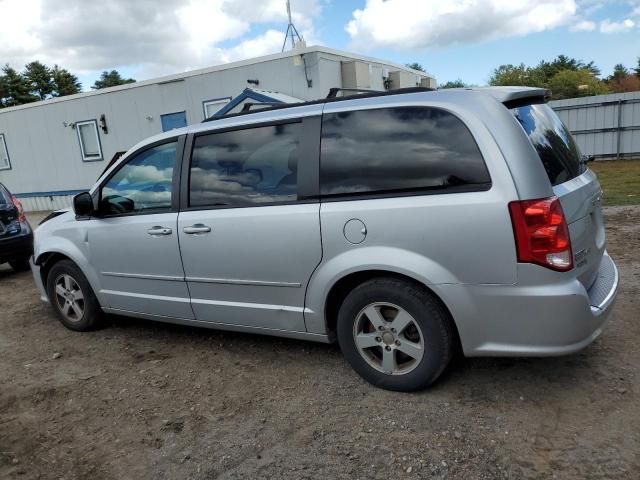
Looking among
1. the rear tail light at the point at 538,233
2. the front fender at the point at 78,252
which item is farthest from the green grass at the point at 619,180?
the front fender at the point at 78,252

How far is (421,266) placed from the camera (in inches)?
111

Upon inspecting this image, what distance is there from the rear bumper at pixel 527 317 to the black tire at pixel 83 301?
10.6 ft

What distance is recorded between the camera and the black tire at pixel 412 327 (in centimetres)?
288

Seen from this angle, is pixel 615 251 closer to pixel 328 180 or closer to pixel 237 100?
pixel 328 180

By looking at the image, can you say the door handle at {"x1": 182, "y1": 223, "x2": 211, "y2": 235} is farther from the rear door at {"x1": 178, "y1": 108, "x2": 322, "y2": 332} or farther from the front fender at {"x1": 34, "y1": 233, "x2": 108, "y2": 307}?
the front fender at {"x1": 34, "y1": 233, "x2": 108, "y2": 307}

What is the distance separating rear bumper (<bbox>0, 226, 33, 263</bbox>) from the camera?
6.89 meters

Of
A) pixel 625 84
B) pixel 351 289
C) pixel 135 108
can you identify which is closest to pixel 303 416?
pixel 351 289

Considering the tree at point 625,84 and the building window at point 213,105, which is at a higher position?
Answer: the tree at point 625,84

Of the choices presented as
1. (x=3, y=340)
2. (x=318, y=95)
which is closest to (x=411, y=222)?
(x=3, y=340)

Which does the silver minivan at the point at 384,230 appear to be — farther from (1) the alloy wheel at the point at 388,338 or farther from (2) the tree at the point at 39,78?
(2) the tree at the point at 39,78

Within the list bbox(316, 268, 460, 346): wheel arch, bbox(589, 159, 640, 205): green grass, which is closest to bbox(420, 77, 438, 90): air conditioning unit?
bbox(589, 159, 640, 205): green grass

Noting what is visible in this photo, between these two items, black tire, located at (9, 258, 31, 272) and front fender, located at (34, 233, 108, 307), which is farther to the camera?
black tire, located at (9, 258, 31, 272)

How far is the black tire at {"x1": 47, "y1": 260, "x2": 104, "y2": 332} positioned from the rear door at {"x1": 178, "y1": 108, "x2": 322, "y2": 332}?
1.29m

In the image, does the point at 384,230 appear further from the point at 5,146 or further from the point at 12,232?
the point at 5,146
